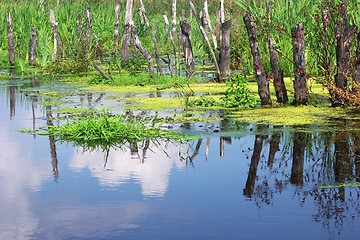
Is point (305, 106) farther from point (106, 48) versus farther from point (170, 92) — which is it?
point (106, 48)

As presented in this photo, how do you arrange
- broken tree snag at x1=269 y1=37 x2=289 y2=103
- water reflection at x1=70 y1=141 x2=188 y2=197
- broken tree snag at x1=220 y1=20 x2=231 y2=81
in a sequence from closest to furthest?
water reflection at x1=70 y1=141 x2=188 y2=197 < broken tree snag at x1=269 y1=37 x2=289 y2=103 < broken tree snag at x1=220 y1=20 x2=231 y2=81

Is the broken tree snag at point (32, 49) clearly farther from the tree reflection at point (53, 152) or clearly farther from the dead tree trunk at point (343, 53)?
the dead tree trunk at point (343, 53)

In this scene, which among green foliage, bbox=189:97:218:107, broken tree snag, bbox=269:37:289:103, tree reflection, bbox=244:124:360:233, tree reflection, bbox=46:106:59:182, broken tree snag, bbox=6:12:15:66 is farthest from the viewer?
broken tree snag, bbox=6:12:15:66

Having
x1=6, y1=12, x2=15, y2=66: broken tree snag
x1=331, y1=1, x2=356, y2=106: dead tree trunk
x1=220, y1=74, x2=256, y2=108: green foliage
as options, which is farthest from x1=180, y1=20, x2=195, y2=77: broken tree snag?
x1=6, y1=12, x2=15, y2=66: broken tree snag

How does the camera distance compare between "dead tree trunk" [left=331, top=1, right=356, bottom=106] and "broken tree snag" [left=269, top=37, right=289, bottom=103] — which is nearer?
"dead tree trunk" [left=331, top=1, right=356, bottom=106]

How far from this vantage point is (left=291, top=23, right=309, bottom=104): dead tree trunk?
14.4m

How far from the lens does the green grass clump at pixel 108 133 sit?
11609mm

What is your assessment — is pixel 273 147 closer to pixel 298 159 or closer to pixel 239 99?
pixel 298 159

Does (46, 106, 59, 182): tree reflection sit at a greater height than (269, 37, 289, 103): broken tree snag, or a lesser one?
lesser

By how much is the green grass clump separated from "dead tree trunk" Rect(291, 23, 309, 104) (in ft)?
10.4

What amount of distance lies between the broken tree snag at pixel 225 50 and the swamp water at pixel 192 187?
6952mm

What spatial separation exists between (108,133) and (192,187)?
3.12 m

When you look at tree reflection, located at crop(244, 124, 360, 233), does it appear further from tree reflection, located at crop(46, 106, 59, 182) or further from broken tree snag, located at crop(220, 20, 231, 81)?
broken tree snag, located at crop(220, 20, 231, 81)

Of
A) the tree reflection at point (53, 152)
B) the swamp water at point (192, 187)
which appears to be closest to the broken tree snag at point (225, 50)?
the tree reflection at point (53, 152)
